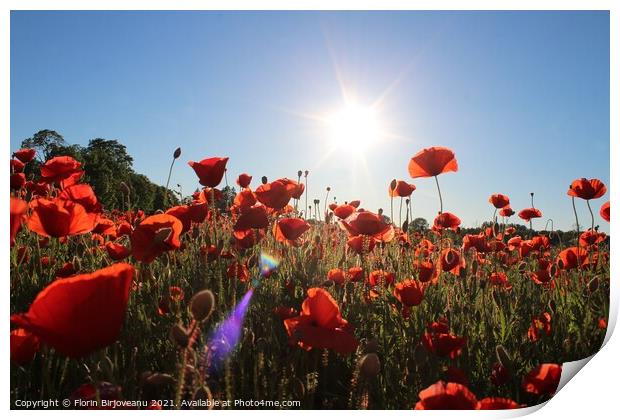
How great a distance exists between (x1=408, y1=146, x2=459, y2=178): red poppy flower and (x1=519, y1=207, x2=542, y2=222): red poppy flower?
1.05 metres

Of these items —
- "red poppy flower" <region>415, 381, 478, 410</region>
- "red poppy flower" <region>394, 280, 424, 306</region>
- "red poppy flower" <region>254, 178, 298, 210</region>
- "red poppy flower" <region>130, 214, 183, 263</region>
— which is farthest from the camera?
"red poppy flower" <region>254, 178, 298, 210</region>

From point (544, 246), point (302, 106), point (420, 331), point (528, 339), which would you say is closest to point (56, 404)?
point (420, 331)

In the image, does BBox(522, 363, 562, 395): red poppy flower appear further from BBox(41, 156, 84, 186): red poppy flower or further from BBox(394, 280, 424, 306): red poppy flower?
BBox(41, 156, 84, 186): red poppy flower

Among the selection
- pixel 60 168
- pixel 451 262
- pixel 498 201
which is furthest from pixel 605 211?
pixel 60 168

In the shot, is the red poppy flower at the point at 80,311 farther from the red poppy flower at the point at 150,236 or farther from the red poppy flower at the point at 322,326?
the red poppy flower at the point at 150,236

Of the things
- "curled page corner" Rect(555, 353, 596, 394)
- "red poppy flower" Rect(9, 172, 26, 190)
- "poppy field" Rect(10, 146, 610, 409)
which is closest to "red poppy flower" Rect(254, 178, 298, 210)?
"poppy field" Rect(10, 146, 610, 409)

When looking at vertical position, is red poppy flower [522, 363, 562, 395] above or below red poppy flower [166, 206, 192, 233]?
below

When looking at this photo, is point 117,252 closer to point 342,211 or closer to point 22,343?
point 22,343

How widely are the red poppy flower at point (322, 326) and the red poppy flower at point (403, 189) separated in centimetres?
112

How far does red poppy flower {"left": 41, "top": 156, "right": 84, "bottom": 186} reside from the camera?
170cm

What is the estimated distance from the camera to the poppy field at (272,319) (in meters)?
0.97

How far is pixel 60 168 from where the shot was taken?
172cm

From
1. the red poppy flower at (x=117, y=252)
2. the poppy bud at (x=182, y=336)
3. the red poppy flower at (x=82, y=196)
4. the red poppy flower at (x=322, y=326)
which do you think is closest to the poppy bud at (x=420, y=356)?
the red poppy flower at (x=322, y=326)
